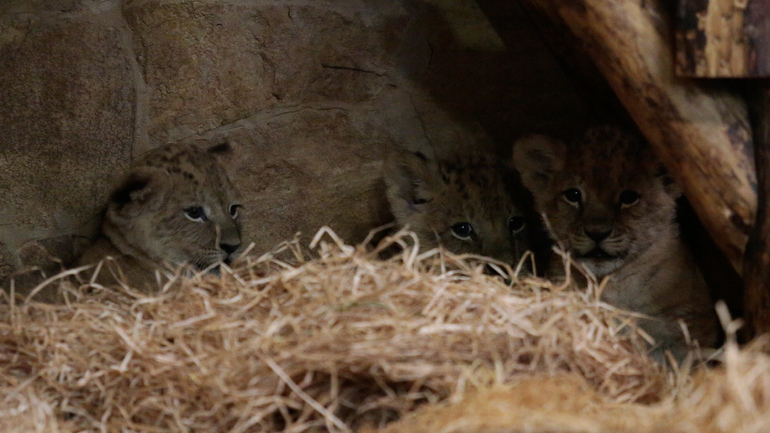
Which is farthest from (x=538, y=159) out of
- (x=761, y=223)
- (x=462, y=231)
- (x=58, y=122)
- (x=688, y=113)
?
(x=58, y=122)

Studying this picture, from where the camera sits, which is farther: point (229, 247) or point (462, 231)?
point (462, 231)

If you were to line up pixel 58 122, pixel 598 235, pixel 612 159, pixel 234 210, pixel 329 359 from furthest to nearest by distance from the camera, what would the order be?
pixel 234 210
pixel 58 122
pixel 612 159
pixel 598 235
pixel 329 359

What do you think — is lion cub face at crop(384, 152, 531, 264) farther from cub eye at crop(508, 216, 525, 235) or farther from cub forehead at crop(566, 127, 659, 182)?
cub forehead at crop(566, 127, 659, 182)

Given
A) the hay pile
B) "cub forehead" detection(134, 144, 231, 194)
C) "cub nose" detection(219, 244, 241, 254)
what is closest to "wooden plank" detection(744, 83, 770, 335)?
the hay pile

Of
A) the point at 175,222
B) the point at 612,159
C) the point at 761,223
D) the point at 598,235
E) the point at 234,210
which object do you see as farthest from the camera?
the point at 234,210

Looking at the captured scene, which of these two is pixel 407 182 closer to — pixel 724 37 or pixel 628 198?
pixel 628 198

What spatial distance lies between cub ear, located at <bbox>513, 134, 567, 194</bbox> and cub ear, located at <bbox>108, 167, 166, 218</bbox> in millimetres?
1482

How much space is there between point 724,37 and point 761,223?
55 cm

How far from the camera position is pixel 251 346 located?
2260 millimetres

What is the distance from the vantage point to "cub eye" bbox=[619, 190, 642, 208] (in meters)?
3.27

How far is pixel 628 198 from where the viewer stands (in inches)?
129

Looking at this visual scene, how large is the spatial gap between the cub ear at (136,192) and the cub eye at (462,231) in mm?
1269

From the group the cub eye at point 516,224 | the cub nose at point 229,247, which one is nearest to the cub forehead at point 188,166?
the cub nose at point 229,247

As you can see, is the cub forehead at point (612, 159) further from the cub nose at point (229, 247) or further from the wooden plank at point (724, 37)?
the cub nose at point (229, 247)
